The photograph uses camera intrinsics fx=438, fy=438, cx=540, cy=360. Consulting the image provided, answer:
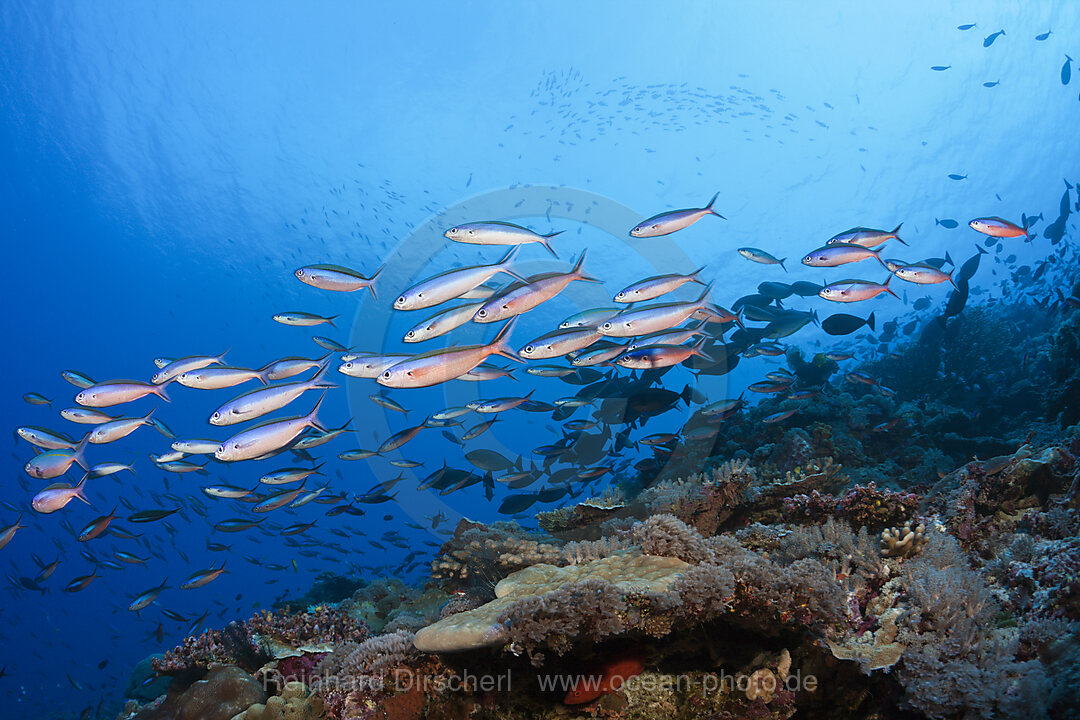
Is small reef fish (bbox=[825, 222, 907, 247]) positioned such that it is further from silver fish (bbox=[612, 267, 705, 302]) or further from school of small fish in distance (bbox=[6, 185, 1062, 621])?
silver fish (bbox=[612, 267, 705, 302])

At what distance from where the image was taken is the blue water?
27.6 m

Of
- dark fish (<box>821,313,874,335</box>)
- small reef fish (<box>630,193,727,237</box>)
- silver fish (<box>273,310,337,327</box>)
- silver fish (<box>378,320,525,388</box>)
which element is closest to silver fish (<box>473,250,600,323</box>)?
silver fish (<box>378,320,525,388</box>)

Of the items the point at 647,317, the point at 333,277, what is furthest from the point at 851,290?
the point at 333,277

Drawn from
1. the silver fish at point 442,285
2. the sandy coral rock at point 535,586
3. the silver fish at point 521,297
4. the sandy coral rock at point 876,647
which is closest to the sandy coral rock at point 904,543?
the sandy coral rock at point 876,647

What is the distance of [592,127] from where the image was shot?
30.7 m

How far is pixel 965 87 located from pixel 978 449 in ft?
106

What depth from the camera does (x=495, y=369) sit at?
5.74 m

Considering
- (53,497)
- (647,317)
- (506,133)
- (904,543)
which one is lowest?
(904,543)

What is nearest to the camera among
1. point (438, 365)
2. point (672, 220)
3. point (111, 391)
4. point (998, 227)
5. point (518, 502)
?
point (438, 365)

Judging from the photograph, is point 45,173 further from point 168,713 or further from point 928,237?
point 928,237

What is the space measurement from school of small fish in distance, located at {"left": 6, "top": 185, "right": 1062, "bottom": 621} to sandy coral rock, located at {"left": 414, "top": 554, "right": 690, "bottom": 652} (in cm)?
178

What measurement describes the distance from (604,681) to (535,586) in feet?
2.66

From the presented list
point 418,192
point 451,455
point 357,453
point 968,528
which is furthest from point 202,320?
point 968,528

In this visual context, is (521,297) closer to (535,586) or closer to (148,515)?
(535,586)
